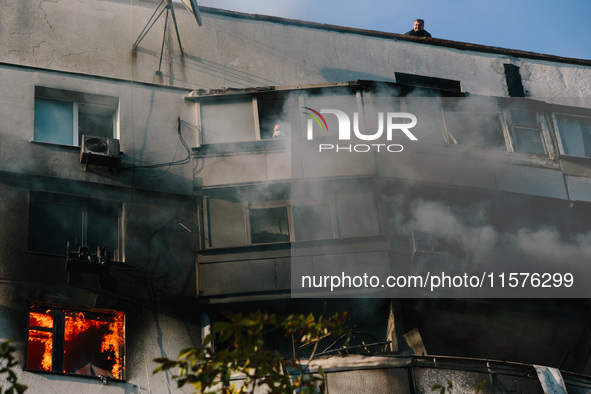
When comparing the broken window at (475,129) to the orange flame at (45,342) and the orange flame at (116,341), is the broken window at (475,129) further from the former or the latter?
the orange flame at (45,342)

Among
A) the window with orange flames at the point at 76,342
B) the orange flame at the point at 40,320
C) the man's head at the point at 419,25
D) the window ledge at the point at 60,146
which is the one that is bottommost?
the window with orange flames at the point at 76,342

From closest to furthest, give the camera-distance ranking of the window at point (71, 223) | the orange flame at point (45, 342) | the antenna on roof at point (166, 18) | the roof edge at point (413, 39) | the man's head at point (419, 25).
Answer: the orange flame at point (45, 342) → the window at point (71, 223) → the antenna on roof at point (166, 18) → the roof edge at point (413, 39) → the man's head at point (419, 25)

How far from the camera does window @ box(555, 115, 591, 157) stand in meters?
19.6

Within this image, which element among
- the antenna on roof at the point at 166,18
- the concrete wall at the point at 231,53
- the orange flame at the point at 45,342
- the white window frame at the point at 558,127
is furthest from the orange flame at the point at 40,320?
the white window frame at the point at 558,127

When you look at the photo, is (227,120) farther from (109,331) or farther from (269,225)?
(109,331)

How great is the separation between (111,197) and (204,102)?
9.60ft

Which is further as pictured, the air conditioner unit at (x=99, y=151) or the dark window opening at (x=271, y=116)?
the dark window opening at (x=271, y=116)

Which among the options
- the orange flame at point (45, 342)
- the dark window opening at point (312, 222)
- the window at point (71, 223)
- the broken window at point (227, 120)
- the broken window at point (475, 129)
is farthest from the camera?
the broken window at point (475, 129)

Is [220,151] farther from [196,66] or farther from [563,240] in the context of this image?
[563,240]

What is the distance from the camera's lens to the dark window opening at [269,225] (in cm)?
1667

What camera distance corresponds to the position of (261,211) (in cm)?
1697

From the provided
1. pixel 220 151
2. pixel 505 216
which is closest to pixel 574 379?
pixel 505 216

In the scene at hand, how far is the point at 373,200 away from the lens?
16875 millimetres

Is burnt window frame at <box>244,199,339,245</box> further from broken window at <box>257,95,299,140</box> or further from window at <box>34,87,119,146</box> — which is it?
window at <box>34,87,119,146</box>
